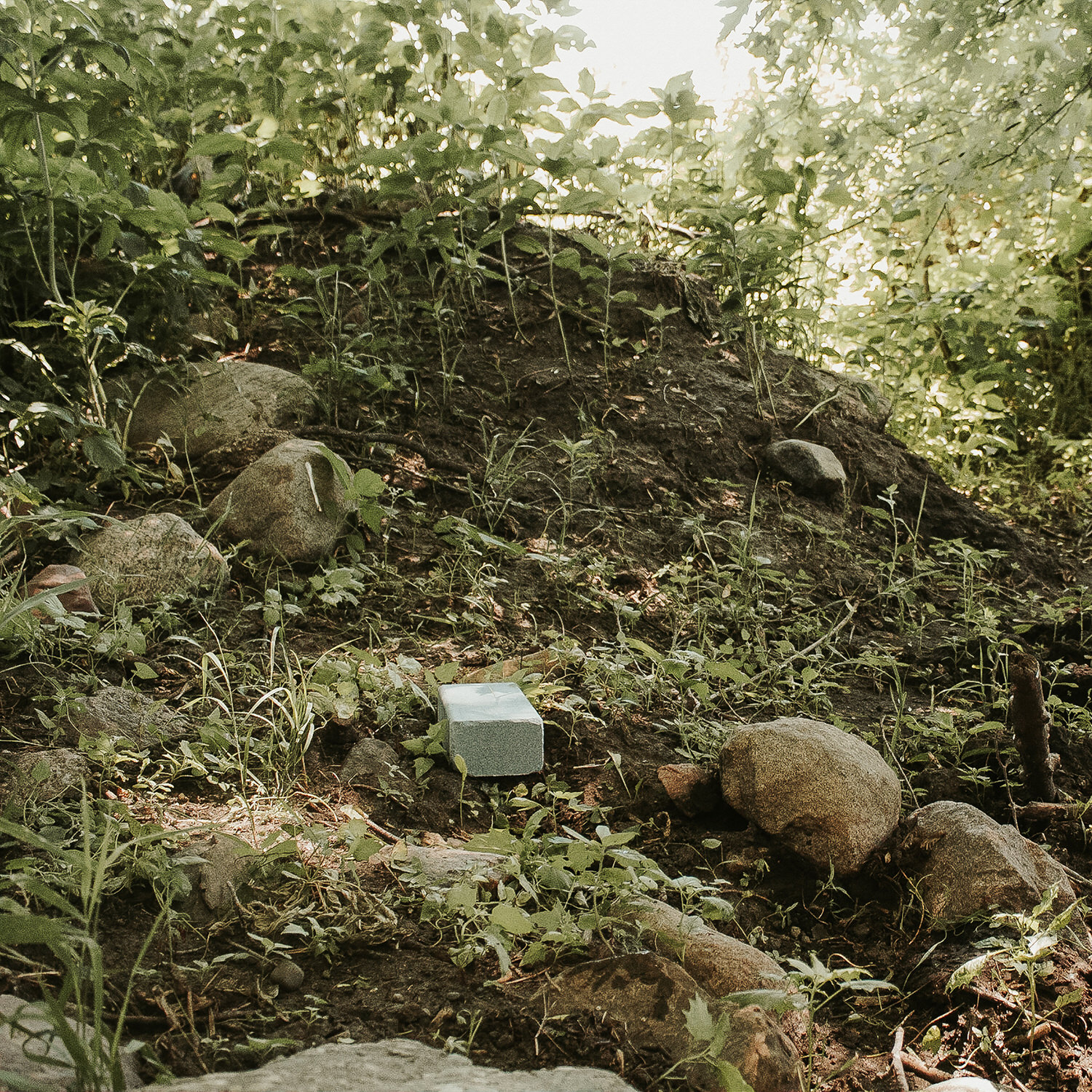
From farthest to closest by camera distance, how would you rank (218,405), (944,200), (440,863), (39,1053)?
(944,200), (218,405), (440,863), (39,1053)

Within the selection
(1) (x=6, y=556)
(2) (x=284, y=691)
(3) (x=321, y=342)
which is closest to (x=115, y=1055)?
(2) (x=284, y=691)

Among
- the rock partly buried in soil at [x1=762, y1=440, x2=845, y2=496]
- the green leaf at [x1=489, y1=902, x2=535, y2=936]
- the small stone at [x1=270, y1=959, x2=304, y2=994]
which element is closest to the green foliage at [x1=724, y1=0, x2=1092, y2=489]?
the rock partly buried in soil at [x1=762, y1=440, x2=845, y2=496]

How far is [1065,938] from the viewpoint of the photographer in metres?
1.47

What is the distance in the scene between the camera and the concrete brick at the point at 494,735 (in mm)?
1816

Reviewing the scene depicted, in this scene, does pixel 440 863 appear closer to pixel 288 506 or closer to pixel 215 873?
pixel 215 873

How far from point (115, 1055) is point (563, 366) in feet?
10.4

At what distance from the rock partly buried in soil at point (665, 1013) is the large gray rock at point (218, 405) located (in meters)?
2.32

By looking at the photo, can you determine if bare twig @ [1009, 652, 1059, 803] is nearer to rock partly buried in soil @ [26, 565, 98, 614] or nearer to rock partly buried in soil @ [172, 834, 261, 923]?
rock partly buried in soil @ [172, 834, 261, 923]

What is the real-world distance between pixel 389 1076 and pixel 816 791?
0.97 m

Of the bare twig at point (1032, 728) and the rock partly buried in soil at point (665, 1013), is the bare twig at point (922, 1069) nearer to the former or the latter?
the rock partly buried in soil at point (665, 1013)

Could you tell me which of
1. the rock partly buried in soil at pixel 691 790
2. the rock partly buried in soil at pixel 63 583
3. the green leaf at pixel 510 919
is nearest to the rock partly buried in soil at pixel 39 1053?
the green leaf at pixel 510 919

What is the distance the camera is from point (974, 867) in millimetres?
1541

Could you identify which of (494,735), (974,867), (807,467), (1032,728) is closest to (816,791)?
(974,867)

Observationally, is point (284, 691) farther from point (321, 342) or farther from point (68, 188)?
point (321, 342)
